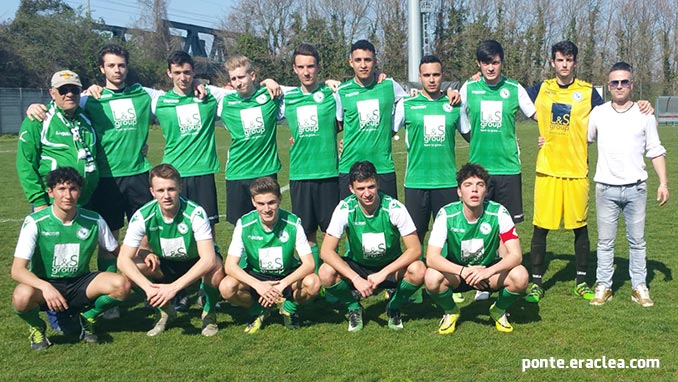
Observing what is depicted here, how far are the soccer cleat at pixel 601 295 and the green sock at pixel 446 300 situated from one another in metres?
1.31

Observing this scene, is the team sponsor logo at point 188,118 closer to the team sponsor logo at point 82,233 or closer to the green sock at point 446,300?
the team sponsor logo at point 82,233

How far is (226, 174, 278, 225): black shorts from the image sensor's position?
5535mm

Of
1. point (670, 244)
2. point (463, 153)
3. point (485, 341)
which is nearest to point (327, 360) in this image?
point (485, 341)

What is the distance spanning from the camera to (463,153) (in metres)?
17.5

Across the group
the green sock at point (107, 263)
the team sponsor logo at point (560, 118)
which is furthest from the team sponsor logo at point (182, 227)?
the team sponsor logo at point (560, 118)

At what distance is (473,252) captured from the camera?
477cm

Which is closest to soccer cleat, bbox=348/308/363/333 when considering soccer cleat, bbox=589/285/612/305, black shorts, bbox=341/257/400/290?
black shorts, bbox=341/257/400/290

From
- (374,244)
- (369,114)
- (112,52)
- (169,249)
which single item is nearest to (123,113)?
(112,52)

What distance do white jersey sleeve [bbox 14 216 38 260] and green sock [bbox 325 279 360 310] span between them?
206 cm

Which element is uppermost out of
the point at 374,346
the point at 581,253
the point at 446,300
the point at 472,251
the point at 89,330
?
the point at 472,251

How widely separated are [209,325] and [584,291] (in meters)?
3.09

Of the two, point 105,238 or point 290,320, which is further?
point 290,320

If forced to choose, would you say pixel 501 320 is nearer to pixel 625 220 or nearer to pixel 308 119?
pixel 625 220

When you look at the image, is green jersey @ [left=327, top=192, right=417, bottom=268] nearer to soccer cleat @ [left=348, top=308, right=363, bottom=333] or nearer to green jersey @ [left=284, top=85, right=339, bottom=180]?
soccer cleat @ [left=348, top=308, right=363, bottom=333]
